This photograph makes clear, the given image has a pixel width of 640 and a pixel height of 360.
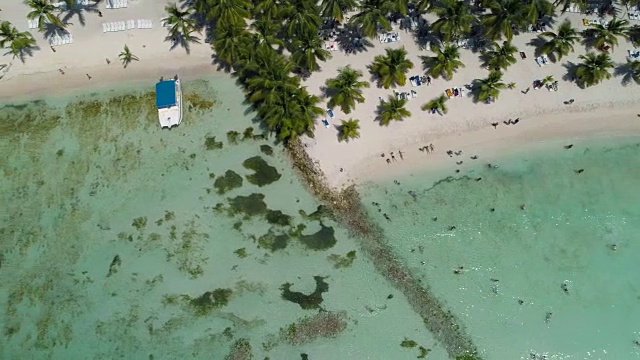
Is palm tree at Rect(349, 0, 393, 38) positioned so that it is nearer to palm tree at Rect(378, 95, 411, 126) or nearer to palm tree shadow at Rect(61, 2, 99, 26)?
palm tree at Rect(378, 95, 411, 126)

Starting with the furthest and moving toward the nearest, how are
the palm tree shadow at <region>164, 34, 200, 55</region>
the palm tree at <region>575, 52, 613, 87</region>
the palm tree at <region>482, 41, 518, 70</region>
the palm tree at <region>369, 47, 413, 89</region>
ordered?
the palm tree shadow at <region>164, 34, 200, 55</region>
the palm tree at <region>482, 41, 518, 70</region>
the palm tree at <region>575, 52, 613, 87</region>
the palm tree at <region>369, 47, 413, 89</region>

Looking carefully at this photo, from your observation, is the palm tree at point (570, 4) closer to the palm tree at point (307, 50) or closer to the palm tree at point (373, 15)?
the palm tree at point (373, 15)

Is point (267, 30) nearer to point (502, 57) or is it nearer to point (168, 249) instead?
point (168, 249)

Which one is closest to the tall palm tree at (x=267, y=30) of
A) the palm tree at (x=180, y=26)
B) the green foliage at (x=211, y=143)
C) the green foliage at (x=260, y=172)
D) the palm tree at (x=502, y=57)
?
the palm tree at (x=180, y=26)

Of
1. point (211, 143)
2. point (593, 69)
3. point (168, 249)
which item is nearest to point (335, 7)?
point (211, 143)

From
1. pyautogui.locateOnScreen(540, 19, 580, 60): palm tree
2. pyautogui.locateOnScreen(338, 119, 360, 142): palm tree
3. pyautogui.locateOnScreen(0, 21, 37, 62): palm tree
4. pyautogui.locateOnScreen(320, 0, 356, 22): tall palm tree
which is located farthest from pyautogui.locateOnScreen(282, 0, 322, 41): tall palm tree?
pyautogui.locateOnScreen(0, 21, 37, 62): palm tree
